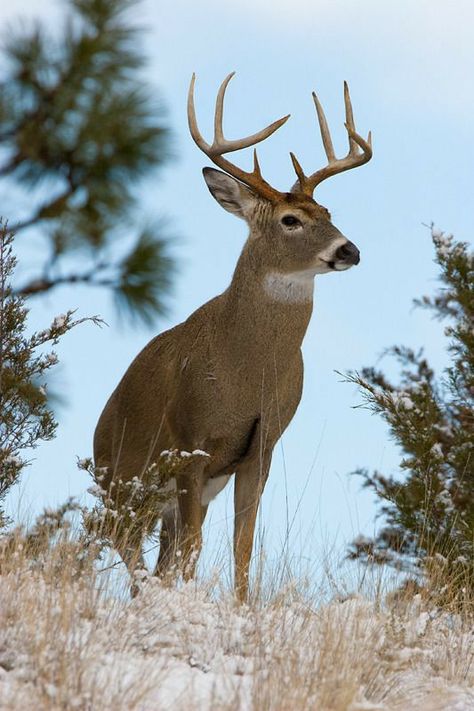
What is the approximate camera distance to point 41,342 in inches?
347

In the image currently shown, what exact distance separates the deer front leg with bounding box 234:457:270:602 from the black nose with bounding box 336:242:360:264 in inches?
56.4

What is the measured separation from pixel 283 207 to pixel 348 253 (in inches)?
27.1

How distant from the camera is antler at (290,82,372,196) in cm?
968

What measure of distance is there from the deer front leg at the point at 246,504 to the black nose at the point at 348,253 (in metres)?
1.43

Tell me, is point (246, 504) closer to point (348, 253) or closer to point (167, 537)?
point (167, 537)

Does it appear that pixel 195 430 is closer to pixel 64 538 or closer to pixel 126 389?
pixel 126 389

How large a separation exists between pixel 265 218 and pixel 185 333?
0.99 meters

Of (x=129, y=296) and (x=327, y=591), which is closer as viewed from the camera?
(x=129, y=296)

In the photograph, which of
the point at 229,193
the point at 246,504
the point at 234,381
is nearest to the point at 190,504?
the point at 246,504

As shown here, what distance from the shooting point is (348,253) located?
8.86 m

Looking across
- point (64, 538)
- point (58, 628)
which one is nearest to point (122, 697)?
point (58, 628)

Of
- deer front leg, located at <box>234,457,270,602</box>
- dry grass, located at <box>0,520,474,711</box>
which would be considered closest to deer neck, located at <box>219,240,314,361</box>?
deer front leg, located at <box>234,457,270,602</box>

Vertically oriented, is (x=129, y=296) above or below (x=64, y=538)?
above

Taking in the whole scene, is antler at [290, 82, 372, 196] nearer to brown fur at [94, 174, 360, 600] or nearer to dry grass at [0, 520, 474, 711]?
brown fur at [94, 174, 360, 600]
